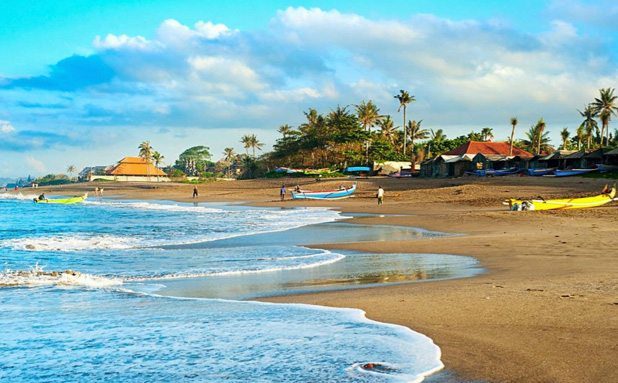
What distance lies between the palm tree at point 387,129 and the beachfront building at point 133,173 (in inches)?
1910

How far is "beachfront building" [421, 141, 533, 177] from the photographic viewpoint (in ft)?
228

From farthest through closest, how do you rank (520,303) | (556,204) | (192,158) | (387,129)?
(192,158) → (387,129) → (556,204) → (520,303)

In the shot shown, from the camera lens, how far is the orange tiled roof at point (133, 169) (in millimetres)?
129000

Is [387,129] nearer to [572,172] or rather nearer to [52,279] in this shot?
[572,172]

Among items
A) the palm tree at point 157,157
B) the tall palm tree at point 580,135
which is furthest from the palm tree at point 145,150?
the tall palm tree at point 580,135

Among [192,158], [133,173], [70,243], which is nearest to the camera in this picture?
[70,243]

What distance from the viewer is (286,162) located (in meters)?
100

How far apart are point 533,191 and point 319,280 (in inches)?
1353

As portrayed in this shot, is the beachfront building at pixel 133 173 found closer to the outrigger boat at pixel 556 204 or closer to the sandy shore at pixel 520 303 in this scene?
the outrigger boat at pixel 556 204

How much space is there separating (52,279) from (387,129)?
9526 centimetres

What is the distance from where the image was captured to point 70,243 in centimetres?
2212

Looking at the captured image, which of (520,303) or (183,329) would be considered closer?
(183,329)

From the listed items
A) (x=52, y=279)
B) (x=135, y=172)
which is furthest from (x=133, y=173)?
(x=52, y=279)

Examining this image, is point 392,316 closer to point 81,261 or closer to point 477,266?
point 477,266
